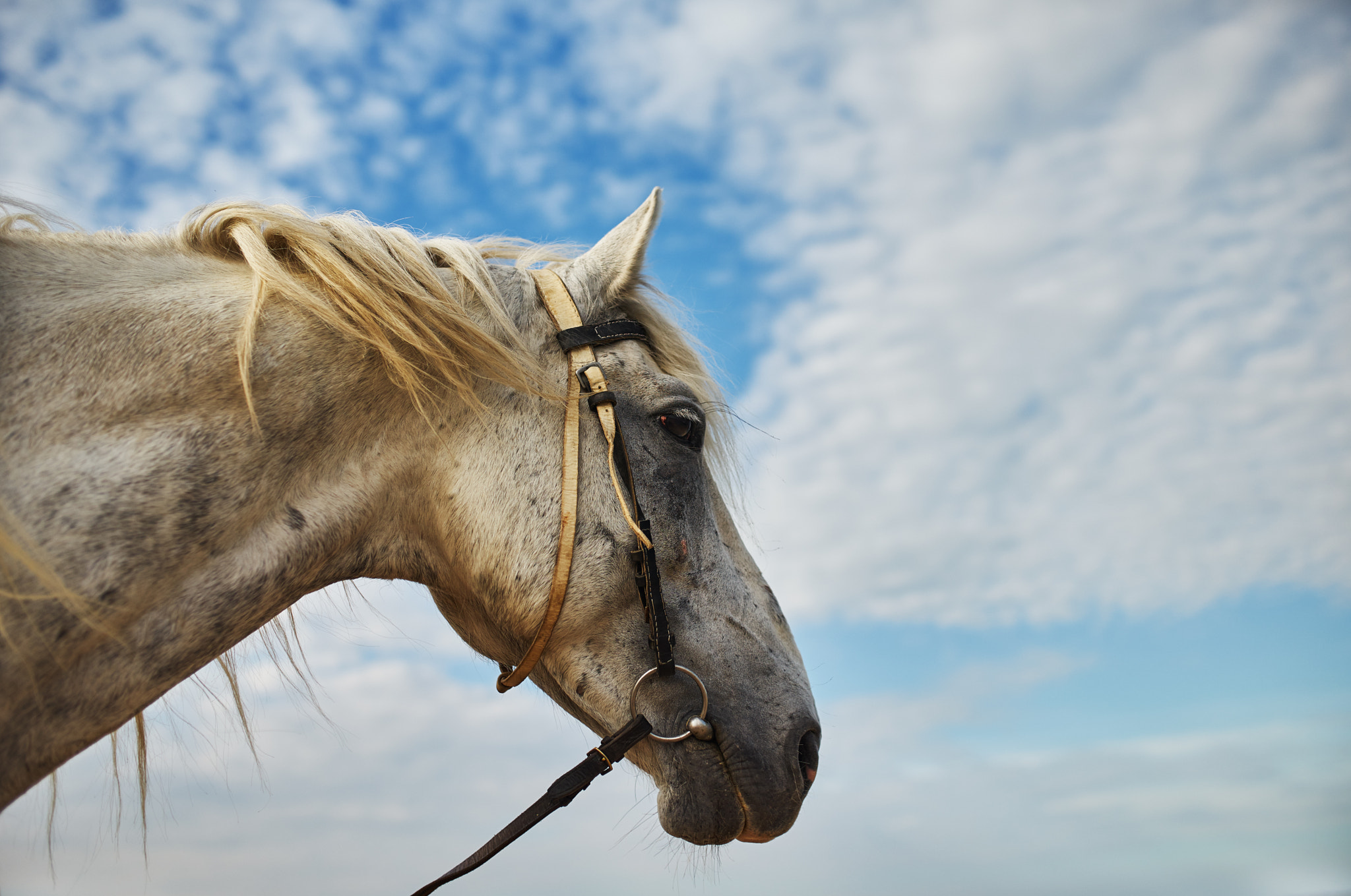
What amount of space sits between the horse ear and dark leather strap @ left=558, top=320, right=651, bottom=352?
10 cm

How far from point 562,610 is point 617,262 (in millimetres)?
1083

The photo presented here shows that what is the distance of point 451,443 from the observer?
2.06 m

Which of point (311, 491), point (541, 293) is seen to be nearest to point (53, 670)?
point (311, 491)

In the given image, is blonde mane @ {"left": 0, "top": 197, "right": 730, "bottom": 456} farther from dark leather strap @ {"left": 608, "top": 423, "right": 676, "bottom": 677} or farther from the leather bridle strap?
dark leather strap @ {"left": 608, "top": 423, "right": 676, "bottom": 677}

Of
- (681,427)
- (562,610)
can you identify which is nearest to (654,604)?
(562,610)

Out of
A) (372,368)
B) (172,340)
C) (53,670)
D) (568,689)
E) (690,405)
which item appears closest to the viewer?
(53,670)

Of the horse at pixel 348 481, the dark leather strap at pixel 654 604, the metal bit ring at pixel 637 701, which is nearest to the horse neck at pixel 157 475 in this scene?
the horse at pixel 348 481

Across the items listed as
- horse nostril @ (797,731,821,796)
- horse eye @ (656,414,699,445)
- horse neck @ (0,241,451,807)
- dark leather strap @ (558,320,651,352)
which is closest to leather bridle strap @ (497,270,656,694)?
dark leather strap @ (558,320,651,352)

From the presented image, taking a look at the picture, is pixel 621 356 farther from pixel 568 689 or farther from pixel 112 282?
pixel 112 282

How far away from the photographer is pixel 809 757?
2152mm

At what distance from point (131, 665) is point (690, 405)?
1450 mm

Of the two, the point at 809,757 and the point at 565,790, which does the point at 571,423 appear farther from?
the point at 809,757

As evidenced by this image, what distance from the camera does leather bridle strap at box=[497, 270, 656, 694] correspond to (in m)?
2.01

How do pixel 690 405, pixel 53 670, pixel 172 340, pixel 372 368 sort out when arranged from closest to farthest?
pixel 53 670 → pixel 172 340 → pixel 372 368 → pixel 690 405
